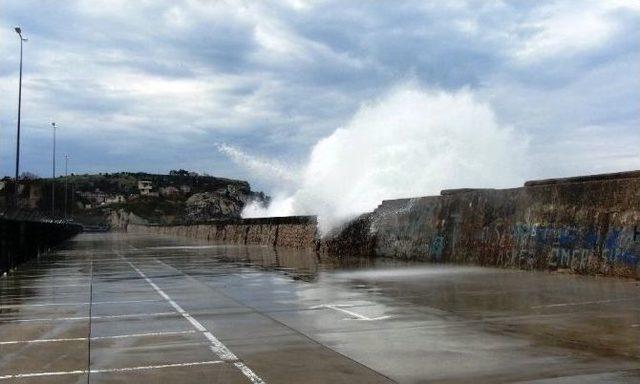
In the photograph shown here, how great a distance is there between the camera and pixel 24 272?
752 inches

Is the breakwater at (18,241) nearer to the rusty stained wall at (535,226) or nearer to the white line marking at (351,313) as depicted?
the rusty stained wall at (535,226)

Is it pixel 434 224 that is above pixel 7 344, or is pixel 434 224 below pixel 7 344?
above

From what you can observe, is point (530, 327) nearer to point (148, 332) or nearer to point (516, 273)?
point (148, 332)

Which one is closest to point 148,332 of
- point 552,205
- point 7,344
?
point 7,344

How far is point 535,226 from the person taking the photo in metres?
14.4

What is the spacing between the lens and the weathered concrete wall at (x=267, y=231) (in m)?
28.6

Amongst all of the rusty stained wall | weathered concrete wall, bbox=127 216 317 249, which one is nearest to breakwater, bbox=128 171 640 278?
the rusty stained wall

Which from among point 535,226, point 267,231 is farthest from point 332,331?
point 267,231

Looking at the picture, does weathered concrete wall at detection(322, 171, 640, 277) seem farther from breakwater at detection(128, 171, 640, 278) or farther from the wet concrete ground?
the wet concrete ground

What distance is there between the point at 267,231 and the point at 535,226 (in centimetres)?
2243

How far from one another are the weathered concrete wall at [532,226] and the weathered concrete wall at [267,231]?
25.3 feet

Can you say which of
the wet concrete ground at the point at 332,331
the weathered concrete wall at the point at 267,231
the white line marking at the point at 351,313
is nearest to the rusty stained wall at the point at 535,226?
the wet concrete ground at the point at 332,331

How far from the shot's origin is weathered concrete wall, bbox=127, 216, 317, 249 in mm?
28573

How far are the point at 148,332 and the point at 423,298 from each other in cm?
441
